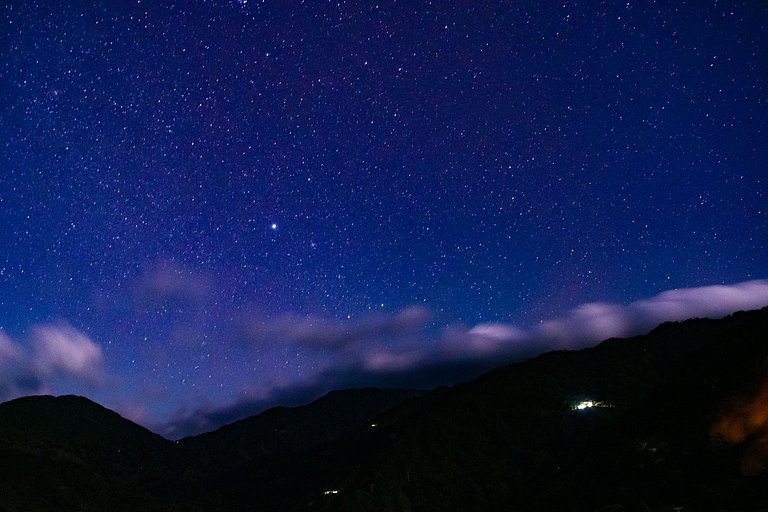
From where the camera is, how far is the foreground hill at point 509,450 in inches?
1375

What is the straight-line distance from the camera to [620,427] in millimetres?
51188

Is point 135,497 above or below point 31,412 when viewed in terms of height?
below

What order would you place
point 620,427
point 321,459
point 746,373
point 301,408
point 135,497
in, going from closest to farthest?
point 746,373 → point 620,427 → point 135,497 → point 321,459 → point 301,408

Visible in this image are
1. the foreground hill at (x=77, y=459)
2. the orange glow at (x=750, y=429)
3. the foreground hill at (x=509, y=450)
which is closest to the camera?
the orange glow at (x=750, y=429)

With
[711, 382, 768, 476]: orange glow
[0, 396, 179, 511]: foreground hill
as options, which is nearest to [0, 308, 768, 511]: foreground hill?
[711, 382, 768, 476]: orange glow

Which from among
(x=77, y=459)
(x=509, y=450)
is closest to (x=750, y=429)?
(x=509, y=450)

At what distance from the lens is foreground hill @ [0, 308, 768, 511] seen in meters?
34.9

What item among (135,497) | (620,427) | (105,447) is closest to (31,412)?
(105,447)

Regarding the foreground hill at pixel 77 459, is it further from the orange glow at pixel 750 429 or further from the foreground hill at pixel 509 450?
the orange glow at pixel 750 429

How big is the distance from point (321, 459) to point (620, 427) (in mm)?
75937

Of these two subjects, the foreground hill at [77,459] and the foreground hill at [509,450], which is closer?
the foreground hill at [509,450]

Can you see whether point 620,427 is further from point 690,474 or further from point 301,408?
point 301,408

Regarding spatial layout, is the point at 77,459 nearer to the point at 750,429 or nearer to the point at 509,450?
the point at 509,450

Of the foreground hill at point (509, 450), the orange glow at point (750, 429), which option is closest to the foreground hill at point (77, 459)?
the foreground hill at point (509, 450)
